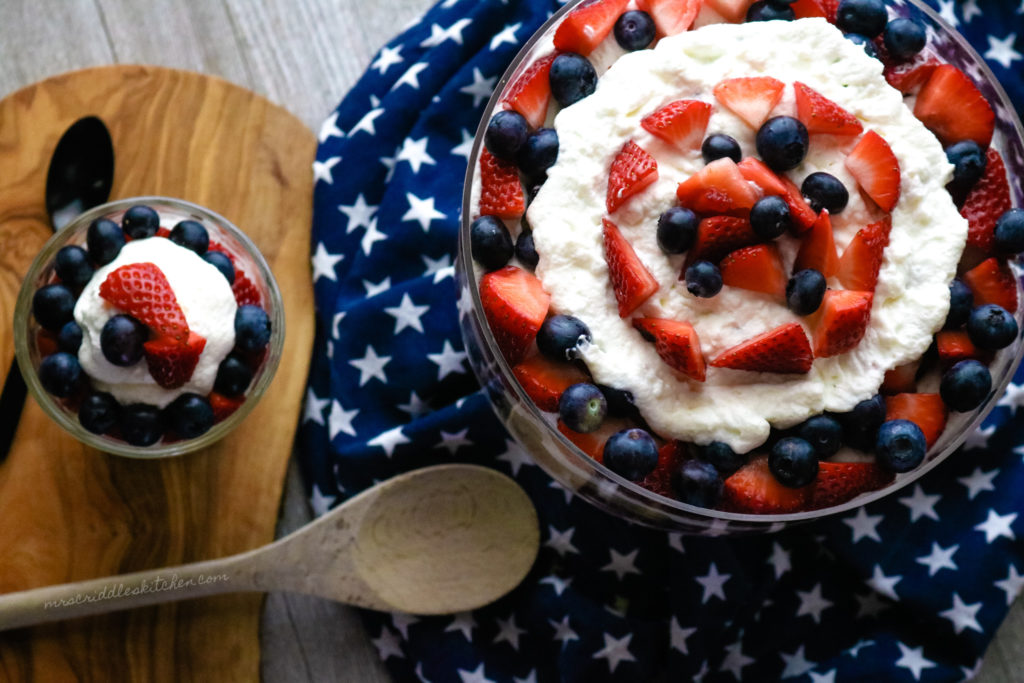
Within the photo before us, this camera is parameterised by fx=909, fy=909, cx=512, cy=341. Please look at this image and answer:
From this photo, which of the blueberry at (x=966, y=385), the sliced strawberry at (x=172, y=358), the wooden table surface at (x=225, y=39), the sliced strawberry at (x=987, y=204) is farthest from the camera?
the wooden table surface at (x=225, y=39)

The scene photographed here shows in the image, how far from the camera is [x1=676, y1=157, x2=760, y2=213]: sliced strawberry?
1679mm

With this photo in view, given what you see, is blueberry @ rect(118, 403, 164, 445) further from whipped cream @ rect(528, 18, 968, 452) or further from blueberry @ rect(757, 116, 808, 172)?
blueberry @ rect(757, 116, 808, 172)

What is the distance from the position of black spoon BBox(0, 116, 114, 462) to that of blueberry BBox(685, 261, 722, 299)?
151 centimetres

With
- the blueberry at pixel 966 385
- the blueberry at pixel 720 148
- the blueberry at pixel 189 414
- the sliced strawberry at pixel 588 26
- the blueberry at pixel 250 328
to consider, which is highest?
the sliced strawberry at pixel 588 26

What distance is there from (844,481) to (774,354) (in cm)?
31

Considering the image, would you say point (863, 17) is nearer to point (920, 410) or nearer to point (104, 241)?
point (920, 410)

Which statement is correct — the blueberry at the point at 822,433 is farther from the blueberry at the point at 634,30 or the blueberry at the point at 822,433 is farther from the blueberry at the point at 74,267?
the blueberry at the point at 74,267

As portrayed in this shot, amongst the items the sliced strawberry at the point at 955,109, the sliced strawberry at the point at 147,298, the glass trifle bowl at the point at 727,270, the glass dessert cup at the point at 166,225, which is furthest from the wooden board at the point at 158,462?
the sliced strawberry at the point at 955,109

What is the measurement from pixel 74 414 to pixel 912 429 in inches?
70.6

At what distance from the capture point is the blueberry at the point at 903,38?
6.11 feet

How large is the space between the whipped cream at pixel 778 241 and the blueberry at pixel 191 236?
83 centimetres

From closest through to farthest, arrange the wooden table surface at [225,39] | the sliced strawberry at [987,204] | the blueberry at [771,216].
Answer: the blueberry at [771,216], the sliced strawberry at [987,204], the wooden table surface at [225,39]

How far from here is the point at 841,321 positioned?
166 centimetres

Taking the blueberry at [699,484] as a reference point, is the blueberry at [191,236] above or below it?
above
